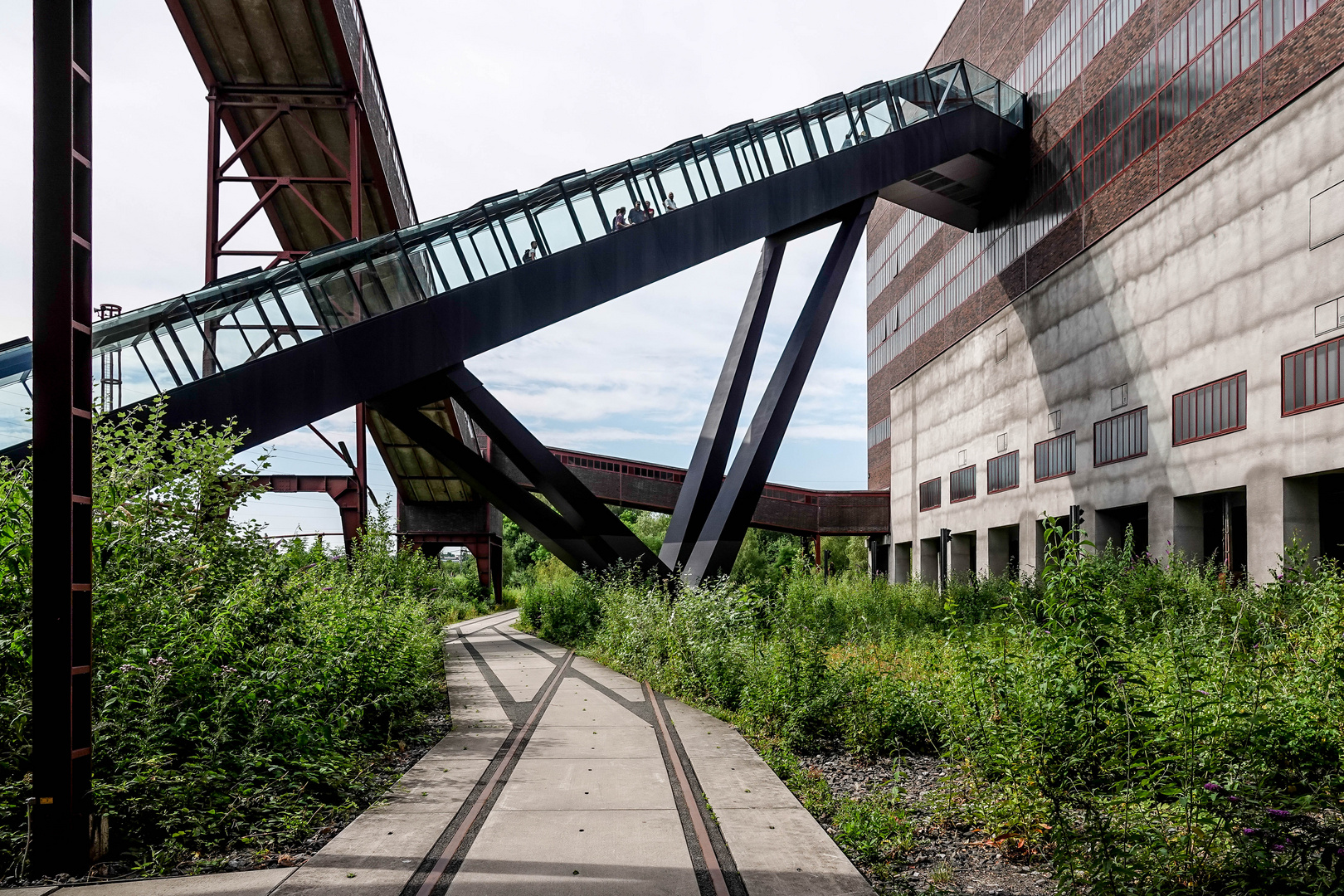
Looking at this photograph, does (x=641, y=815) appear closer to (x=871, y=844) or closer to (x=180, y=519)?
(x=871, y=844)

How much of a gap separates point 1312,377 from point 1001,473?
15337mm

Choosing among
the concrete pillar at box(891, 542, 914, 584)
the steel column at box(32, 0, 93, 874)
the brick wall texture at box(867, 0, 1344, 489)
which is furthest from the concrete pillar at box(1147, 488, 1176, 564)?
the steel column at box(32, 0, 93, 874)

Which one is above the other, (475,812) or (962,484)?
(962,484)

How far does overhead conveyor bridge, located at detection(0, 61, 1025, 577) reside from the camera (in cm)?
1346

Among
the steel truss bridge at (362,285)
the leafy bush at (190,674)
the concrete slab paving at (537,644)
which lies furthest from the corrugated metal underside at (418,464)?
the leafy bush at (190,674)

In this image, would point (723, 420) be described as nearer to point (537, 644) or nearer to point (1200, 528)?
point (537, 644)

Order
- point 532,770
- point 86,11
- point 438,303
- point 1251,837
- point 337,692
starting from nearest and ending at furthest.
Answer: point 1251,837
point 86,11
point 532,770
point 337,692
point 438,303

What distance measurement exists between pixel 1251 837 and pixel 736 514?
1592 centimetres

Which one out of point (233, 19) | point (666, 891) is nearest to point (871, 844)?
point (666, 891)

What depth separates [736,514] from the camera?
20.4 m

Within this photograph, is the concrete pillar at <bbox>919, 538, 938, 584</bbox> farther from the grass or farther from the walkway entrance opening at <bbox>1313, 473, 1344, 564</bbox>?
the grass

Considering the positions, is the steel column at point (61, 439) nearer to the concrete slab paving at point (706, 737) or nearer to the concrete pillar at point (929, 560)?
the concrete slab paving at point (706, 737)

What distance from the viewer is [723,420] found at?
20547 millimetres

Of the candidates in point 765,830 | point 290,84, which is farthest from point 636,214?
point 765,830
